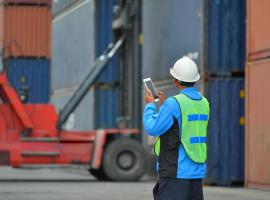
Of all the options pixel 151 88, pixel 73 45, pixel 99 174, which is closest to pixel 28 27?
pixel 73 45

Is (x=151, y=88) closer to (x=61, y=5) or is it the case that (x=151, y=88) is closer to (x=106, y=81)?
(x=106, y=81)

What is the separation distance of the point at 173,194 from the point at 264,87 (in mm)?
8221

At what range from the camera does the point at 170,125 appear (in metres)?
5.79

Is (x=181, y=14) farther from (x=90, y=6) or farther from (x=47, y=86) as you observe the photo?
(x=47, y=86)

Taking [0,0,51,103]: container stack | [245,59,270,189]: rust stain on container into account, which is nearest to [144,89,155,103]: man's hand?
[245,59,270,189]: rust stain on container

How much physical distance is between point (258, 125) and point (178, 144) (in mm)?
8386

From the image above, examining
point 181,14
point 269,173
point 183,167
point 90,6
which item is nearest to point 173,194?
point 183,167

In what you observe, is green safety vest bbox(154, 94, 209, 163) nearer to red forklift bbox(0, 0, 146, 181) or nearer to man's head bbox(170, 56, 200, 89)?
man's head bbox(170, 56, 200, 89)

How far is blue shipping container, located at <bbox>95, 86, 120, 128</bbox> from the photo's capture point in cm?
2008

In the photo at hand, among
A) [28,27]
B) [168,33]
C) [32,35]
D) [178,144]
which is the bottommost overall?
[178,144]

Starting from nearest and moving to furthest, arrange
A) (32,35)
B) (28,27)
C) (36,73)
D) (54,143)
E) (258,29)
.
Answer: (258,29) < (54,143) < (36,73) < (28,27) < (32,35)

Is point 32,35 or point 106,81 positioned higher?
point 32,35

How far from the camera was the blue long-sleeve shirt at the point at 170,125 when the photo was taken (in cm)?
576

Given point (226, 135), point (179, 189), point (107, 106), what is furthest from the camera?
point (107, 106)
